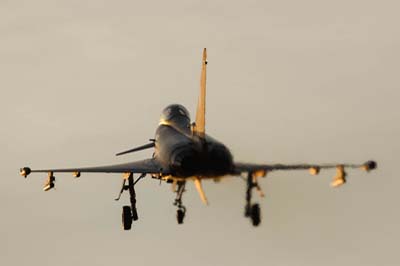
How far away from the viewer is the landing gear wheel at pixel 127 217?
83.7 m

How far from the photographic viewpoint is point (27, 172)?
269ft

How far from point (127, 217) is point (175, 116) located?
7.68m

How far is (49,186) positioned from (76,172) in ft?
8.18

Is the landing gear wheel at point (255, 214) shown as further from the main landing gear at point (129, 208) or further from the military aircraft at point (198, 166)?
the main landing gear at point (129, 208)

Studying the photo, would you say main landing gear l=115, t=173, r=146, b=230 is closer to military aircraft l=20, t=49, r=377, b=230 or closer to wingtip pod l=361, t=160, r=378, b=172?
military aircraft l=20, t=49, r=377, b=230

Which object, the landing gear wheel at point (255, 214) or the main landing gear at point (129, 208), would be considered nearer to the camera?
the landing gear wheel at point (255, 214)

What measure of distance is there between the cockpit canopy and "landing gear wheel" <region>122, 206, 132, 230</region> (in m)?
6.42

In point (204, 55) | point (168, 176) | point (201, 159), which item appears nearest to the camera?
point (201, 159)

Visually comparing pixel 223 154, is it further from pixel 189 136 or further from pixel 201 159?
pixel 189 136

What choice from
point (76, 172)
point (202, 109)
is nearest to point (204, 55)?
point (202, 109)

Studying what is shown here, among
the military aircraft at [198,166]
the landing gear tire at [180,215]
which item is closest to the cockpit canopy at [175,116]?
the military aircraft at [198,166]

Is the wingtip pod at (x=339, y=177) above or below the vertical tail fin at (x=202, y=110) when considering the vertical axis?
below

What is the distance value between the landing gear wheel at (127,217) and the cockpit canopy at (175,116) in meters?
6.42

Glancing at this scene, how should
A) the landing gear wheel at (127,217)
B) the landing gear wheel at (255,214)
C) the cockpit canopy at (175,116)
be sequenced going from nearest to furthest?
1. the landing gear wheel at (255,214)
2. the cockpit canopy at (175,116)
3. the landing gear wheel at (127,217)
